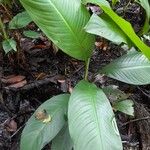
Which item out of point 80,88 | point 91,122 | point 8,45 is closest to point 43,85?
point 8,45

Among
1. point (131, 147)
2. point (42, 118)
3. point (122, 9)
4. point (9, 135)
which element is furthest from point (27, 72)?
point (122, 9)

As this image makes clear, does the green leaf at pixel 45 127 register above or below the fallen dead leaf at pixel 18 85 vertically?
above

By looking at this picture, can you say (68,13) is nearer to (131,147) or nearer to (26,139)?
(26,139)

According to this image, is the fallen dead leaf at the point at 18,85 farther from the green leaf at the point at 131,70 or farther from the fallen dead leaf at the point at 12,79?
the green leaf at the point at 131,70

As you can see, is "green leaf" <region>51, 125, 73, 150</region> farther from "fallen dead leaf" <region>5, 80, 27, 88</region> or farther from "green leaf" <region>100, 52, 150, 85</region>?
"fallen dead leaf" <region>5, 80, 27, 88</region>

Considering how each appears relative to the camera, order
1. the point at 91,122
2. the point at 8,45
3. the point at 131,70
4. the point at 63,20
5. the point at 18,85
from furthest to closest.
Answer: the point at 18,85, the point at 8,45, the point at 131,70, the point at 63,20, the point at 91,122

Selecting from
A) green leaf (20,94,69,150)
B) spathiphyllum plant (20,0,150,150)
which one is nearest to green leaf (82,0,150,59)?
spathiphyllum plant (20,0,150,150)

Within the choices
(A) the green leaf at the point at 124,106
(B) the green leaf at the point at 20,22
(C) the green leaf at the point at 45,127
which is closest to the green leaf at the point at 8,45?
(B) the green leaf at the point at 20,22

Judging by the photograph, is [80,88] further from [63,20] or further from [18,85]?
[18,85]
